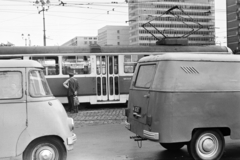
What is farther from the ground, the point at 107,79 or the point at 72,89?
the point at 107,79

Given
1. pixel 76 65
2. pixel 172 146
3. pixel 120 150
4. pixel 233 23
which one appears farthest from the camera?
pixel 233 23

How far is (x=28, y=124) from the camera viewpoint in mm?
5879

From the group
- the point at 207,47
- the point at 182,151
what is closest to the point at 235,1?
the point at 207,47

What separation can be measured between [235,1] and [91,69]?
103m

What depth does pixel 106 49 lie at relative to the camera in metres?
16.8

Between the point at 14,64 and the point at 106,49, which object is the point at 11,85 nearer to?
the point at 14,64

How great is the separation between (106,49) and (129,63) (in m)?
A: 1.39

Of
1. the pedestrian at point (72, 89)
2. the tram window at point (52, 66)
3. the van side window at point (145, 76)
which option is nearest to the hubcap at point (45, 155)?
the van side window at point (145, 76)

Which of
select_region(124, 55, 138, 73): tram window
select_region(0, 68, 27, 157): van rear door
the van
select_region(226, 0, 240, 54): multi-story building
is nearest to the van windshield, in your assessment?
select_region(0, 68, 27, 157): van rear door

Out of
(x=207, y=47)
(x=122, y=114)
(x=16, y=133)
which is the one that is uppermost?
(x=207, y=47)

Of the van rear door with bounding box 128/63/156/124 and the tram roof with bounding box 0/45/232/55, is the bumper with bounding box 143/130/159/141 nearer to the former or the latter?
the van rear door with bounding box 128/63/156/124

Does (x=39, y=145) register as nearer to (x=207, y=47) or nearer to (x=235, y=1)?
(x=207, y=47)

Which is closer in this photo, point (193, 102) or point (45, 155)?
point (45, 155)

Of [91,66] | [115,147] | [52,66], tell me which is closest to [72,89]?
[52,66]
